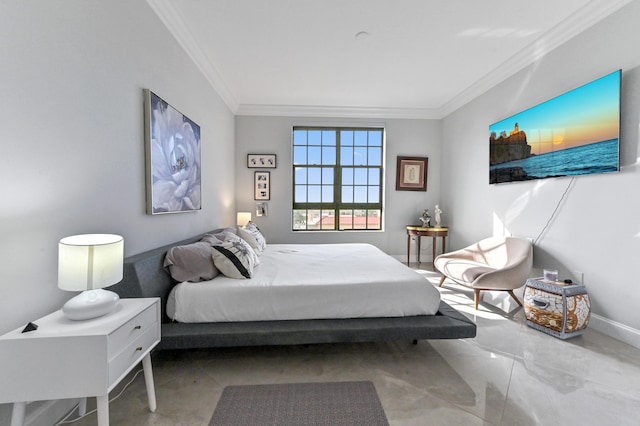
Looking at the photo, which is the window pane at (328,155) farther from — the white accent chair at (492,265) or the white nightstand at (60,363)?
the white nightstand at (60,363)

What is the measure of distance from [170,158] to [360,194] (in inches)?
139

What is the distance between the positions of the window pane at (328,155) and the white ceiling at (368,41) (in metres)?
1.01

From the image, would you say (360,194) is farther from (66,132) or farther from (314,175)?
(66,132)

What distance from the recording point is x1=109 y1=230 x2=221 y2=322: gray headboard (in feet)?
5.38

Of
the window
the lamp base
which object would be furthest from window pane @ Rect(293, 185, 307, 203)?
the lamp base

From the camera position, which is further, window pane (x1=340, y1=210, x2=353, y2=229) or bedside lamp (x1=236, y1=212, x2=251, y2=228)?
window pane (x1=340, y1=210, x2=353, y2=229)

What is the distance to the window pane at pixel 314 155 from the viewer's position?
16.7 ft

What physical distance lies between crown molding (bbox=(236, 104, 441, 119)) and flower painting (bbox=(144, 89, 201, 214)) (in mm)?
1993

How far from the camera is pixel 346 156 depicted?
16.9ft

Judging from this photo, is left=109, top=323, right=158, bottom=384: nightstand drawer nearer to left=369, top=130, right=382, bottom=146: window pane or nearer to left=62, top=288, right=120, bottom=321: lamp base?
left=62, top=288, right=120, bottom=321: lamp base

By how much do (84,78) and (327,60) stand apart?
2.47 metres

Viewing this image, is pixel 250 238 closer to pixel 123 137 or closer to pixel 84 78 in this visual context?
pixel 123 137

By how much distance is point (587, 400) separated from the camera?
160 cm

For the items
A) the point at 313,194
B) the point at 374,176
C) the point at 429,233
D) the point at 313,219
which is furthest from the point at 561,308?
the point at 313,194
